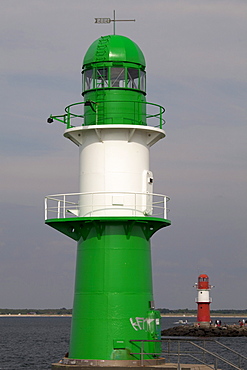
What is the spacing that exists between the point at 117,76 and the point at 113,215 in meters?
4.95

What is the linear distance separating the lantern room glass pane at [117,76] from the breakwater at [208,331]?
6668 cm

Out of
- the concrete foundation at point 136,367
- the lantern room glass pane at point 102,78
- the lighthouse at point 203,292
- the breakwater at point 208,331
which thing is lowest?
the concrete foundation at point 136,367

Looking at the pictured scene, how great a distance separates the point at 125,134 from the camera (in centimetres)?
2567

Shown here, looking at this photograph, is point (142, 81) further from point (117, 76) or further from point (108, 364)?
point (108, 364)

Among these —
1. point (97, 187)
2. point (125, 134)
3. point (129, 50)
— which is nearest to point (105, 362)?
point (97, 187)

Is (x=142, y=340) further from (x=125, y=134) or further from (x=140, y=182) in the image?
(x=125, y=134)

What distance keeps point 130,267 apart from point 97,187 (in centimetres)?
298

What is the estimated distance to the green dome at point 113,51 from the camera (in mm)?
25906

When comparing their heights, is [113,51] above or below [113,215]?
above

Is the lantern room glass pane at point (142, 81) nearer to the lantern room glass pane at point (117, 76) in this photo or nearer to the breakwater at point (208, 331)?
the lantern room glass pane at point (117, 76)

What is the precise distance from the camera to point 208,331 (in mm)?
89812

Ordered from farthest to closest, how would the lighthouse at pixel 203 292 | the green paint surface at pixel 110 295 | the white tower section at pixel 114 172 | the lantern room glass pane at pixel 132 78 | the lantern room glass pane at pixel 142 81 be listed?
the lighthouse at pixel 203 292 < the lantern room glass pane at pixel 142 81 < the lantern room glass pane at pixel 132 78 < the white tower section at pixel 114 172 < the green paint surface at pixel 110 295

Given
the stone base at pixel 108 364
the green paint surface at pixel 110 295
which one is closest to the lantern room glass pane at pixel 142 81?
the green paint surface at pixel 110 295

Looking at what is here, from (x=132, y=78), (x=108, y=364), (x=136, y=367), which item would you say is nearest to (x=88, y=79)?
(x=132, y=78)
